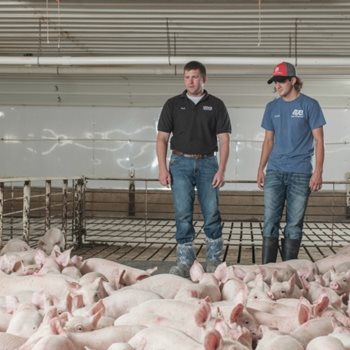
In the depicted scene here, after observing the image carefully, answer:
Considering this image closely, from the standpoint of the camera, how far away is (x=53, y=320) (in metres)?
2.15

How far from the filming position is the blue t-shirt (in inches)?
183

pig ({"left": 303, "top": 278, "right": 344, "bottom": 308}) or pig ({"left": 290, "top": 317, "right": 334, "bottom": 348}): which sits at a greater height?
pig ({"left": 290, "top": 317, "right": 334, "bottom": 348})

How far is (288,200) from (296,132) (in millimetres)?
556

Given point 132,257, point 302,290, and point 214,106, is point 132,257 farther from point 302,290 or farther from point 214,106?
point 302,290

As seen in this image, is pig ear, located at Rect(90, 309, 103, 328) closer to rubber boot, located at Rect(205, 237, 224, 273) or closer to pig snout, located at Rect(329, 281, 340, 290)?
pig snout, located at Rect(329, 281, 340, 290)

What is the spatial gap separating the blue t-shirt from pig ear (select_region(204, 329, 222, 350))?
9.61 feet

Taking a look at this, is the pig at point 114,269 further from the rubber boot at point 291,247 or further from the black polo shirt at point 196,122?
the rubber boot at point 291,247

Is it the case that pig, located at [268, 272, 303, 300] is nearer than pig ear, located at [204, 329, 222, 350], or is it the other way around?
pig ear, located at [204, 329, 222, 350]

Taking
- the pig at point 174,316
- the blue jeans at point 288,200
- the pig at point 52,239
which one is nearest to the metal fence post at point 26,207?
the pig at point 52,239

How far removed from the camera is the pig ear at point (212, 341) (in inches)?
74.0

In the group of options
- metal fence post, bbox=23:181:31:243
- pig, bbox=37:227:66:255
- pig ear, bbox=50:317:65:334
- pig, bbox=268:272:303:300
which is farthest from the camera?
metal fence post, bbox=23:181:31:243

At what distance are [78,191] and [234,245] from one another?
2122mm

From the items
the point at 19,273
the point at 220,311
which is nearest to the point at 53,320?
the point at 220,311

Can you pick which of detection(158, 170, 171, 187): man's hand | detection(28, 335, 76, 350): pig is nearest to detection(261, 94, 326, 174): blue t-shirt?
detection(158, 170, 171, 187): man's hand
